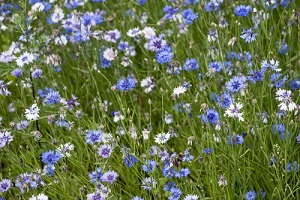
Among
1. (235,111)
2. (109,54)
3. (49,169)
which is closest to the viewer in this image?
(235,111)

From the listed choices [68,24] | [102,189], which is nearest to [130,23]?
[68,24]

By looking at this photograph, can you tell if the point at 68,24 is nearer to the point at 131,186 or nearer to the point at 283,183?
the point at 131,186

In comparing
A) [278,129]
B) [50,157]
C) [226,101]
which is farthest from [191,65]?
[50,157]

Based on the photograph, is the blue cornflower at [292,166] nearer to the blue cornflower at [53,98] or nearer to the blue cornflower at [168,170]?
the blue cornflower at [168,170]

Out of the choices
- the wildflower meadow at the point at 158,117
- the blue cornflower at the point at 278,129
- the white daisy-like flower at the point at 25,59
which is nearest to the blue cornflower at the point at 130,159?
the wildflower meadow at the point at 158,117

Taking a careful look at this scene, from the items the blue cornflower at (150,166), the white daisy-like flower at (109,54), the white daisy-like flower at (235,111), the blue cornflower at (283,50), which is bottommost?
the blue cornflower at (150,166)

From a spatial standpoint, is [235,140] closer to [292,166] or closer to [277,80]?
[292,166]

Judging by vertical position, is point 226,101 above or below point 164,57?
below

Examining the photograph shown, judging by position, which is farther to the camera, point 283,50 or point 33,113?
point 283,50
